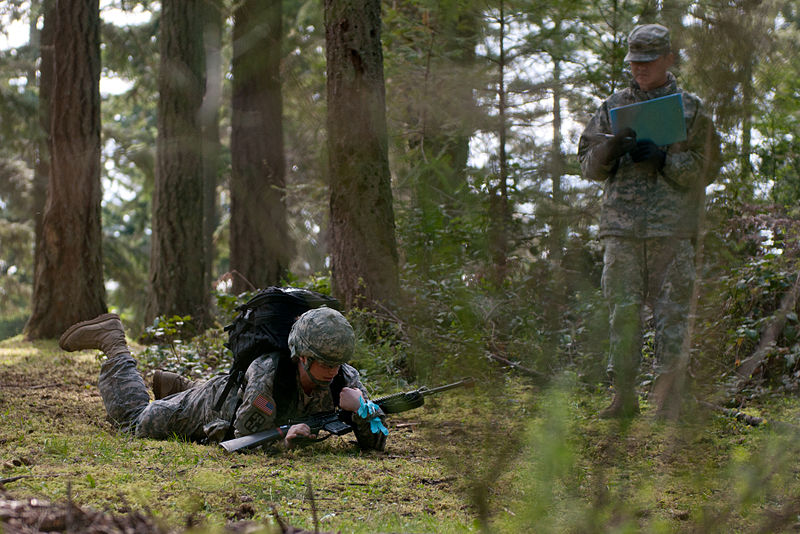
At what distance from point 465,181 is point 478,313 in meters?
0.49

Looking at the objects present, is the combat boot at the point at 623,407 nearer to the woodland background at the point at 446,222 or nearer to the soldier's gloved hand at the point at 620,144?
the woodland background at the point at 446,222

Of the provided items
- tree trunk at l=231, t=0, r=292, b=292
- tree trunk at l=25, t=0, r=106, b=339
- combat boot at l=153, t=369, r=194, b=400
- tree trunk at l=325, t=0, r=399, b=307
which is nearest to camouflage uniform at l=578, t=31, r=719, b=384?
tree trunk at l=325, t=0, r=399, b=307

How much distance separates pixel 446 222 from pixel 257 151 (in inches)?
470

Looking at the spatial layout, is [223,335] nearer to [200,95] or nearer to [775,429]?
[200,95]

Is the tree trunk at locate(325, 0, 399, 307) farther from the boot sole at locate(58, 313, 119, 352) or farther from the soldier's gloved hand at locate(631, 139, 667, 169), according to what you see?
the soldier's gloved hand at locate(631, 139, 667, 169)

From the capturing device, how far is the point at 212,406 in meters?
4.96

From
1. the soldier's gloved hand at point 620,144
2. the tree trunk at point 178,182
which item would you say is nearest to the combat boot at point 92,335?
the soldier's gloved hand at point 620,144

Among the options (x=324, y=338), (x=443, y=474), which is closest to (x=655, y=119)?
(x=324, y=338)

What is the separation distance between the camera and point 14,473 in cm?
353

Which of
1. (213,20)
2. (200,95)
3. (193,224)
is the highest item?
(213,20)

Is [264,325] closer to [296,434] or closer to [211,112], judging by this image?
[296,434]

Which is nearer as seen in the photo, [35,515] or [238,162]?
[35,515]

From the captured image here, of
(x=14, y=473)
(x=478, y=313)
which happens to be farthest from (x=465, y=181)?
(x=14, y=473)

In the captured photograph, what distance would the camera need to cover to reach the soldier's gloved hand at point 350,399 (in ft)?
14.9
